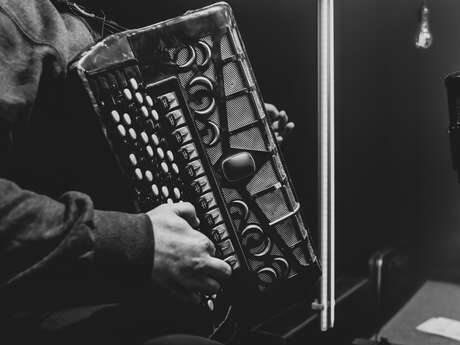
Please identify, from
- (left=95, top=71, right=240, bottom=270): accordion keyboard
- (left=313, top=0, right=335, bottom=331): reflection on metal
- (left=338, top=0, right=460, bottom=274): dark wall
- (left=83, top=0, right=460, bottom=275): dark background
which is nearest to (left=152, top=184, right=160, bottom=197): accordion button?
(left=95, top=71, right=240, bottom=270): accordion keyboard

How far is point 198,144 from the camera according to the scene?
49.9 inches

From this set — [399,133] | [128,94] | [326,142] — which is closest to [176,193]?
[128,94]

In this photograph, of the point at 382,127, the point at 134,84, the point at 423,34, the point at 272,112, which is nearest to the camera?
the point at 134,84

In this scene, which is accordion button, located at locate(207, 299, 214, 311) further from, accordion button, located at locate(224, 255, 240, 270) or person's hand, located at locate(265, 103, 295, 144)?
person's hand, located at locate(265, 103, 295, 144)

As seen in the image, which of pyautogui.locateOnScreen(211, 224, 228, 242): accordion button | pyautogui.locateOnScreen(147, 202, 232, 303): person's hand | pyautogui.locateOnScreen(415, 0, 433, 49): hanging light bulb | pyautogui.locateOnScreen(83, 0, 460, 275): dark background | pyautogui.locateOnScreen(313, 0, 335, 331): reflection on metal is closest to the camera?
pyautogui.locateOnScreen(147, 202, 232, 303): person's hand

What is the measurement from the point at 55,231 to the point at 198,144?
0.41 meters

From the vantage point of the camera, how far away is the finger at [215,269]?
1.12m

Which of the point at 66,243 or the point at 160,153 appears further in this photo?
the point at 160,153

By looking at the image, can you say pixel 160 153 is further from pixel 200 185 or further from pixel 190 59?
pixel 190 59

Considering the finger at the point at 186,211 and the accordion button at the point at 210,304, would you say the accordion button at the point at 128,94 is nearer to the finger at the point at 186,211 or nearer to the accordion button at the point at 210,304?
the finger at the point at 186,211

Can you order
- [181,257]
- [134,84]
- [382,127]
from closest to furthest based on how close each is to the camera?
[181,257] < [134,84] < [382,127]

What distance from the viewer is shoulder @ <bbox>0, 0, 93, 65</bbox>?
3.46ft

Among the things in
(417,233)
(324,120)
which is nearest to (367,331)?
(417,233)

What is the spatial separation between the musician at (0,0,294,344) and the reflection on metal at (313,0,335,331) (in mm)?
912
